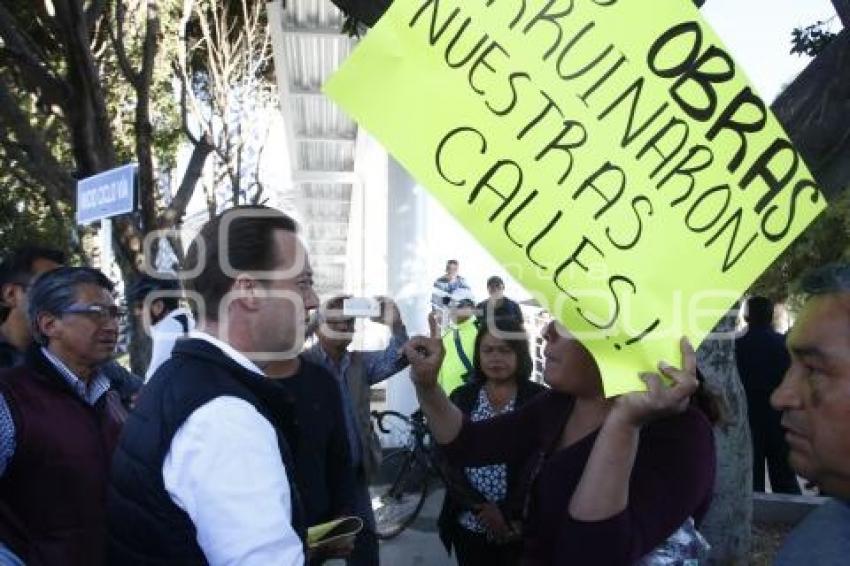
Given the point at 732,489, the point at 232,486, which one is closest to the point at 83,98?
the point at 732,489

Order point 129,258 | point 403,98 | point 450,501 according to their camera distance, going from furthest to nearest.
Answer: point 129,258 < point 450,501 < point 403,98

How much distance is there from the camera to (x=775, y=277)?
2370 cm

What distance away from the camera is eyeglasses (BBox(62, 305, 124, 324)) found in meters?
3.08

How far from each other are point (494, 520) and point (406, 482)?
14.0ft

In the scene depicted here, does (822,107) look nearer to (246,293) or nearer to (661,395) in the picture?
(661,395)

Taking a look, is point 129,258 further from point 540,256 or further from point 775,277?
point 775,277

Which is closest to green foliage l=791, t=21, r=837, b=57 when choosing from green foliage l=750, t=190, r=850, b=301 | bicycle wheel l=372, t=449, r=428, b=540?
bicycle wheel l=372, t=449, r=428, b=540

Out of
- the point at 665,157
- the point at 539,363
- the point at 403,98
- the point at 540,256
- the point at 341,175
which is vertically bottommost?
the point at 539,363

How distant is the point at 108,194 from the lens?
6137 millimetres

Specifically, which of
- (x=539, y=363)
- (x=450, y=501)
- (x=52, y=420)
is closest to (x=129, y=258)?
(x=539, y=363)

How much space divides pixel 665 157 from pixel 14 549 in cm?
198

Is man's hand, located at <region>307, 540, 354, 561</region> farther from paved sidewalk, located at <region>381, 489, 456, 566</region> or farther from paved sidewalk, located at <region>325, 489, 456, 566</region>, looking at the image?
paved sidewalk, located at <region>381, 489, 456, 566</region>

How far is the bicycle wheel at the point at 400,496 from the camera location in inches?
275

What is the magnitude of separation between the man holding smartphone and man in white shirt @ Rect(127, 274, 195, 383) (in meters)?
0.71
